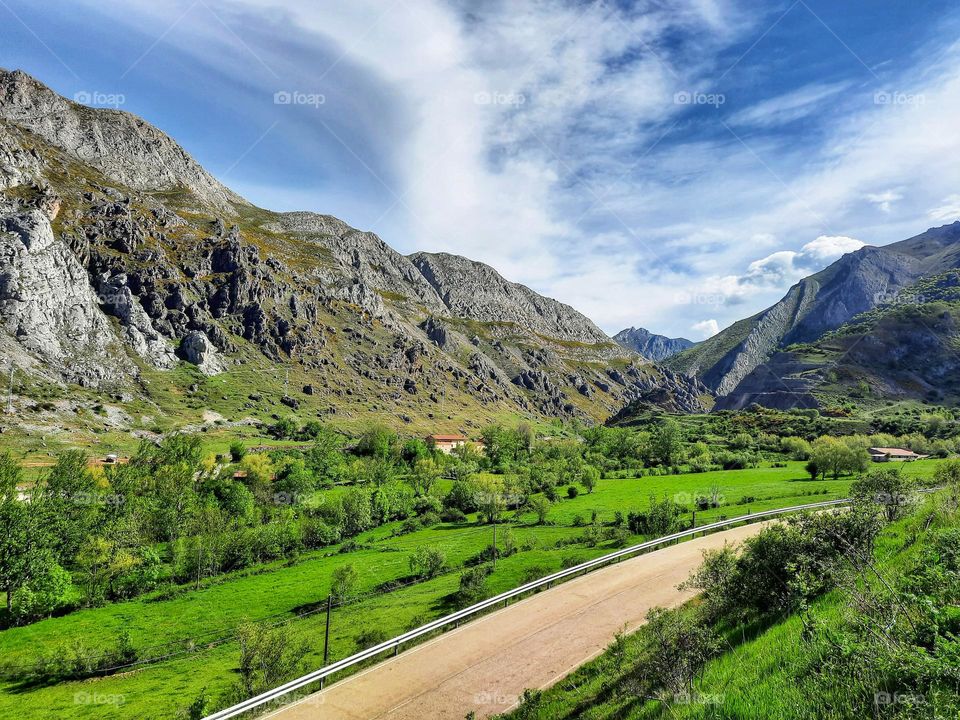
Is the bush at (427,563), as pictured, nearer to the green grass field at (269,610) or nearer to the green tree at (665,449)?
the green grass field at (269,610)

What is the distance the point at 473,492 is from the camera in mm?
89188

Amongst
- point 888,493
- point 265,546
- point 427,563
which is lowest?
point 265,546

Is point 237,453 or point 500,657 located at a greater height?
point 237,453

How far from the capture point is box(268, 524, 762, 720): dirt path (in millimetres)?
21844

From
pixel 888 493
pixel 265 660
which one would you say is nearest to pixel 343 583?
pixel 265 660

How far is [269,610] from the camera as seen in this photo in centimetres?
4853

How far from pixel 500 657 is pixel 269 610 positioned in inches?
1310

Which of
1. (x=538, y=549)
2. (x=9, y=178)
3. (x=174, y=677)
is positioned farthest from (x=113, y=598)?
(x=9, y=178)

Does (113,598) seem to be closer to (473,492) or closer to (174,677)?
(174,677)

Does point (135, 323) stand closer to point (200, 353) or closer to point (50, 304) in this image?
point (200, 353)

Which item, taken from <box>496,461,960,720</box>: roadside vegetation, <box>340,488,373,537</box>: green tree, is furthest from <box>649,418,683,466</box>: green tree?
<box>496,461,960,720</box>: roadside vegetation

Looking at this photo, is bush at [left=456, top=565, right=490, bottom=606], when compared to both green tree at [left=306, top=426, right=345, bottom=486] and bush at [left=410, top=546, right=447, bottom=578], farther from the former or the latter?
green tree at [left=306, top=426, right=345, bottom=486]

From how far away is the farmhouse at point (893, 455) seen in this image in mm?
102262

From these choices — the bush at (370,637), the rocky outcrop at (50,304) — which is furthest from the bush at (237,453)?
the bush at (370,637)
